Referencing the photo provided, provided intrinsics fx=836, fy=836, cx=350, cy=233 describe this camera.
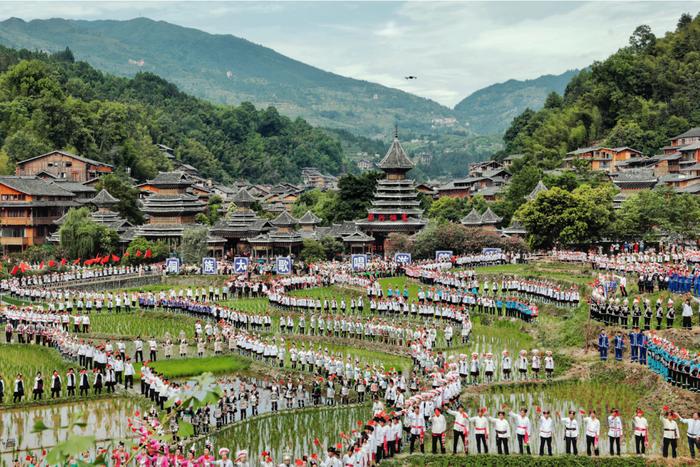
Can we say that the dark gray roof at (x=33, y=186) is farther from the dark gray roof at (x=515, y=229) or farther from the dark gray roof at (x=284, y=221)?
the dark gray roof at (x=515, y=229)

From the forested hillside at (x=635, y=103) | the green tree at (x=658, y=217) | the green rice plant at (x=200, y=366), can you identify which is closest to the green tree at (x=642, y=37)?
the forested hillside at (x=635, y=103)

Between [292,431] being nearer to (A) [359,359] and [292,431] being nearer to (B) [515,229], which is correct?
(A) [359,359]

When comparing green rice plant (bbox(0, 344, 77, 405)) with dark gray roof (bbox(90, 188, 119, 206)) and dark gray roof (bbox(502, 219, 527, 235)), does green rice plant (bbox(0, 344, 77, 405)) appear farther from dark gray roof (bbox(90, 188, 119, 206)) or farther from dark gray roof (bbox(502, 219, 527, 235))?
dark gray roof (bbox(502, 219, 527, 235))

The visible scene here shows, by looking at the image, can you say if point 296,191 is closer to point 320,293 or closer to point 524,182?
point 524,182

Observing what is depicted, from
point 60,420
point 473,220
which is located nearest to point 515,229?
point 473,220

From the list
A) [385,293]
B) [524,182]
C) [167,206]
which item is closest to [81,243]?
[167,206]
